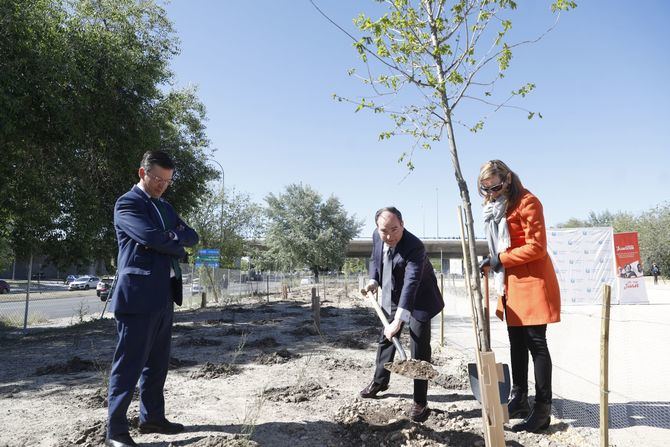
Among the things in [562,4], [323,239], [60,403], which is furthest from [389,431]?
[323,239]

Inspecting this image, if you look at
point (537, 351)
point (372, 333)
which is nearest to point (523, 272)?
point (537, 351)

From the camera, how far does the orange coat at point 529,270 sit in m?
3.15

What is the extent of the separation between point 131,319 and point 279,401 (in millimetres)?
1735

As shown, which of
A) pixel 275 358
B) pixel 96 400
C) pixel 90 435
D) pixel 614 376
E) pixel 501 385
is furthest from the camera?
pixel 275 358

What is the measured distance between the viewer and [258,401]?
161 inches

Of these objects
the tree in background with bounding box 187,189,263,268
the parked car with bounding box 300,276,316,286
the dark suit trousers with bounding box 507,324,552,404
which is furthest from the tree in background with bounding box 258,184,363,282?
the dark suit trousers with bounding box 507,324,552,404

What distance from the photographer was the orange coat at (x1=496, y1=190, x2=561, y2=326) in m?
3.15

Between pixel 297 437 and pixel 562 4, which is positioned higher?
pixel 562 4

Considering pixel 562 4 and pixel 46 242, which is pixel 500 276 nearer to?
pixel 562 4

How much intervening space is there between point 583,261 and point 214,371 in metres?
13.4

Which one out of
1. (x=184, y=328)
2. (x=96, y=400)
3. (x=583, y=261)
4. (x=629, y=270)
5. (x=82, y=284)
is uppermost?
(x=583, y=261)

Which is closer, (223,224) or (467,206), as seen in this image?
(467,206)

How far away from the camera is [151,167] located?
3166 millimetres

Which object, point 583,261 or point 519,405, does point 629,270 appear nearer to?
point 583,261
